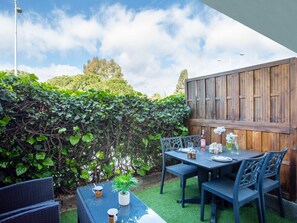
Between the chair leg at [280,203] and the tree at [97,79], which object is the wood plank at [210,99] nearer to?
the chair leg at [280,203]

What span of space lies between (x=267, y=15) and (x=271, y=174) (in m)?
2.31

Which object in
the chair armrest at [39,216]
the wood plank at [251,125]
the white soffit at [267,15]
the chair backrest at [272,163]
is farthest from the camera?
the wood plank at [251,125]

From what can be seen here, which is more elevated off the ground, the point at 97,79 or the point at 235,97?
the point at 97,79

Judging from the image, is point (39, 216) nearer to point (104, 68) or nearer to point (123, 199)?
point (123, 199)

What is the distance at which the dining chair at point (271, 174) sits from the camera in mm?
2180

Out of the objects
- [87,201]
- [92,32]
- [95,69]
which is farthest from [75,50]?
[87,201]

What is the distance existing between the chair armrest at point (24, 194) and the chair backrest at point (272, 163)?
7.98ft

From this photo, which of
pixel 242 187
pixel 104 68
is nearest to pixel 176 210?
pixel 242 187

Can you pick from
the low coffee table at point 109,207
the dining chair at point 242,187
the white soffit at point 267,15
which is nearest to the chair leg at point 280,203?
the dining chair at point 242,187

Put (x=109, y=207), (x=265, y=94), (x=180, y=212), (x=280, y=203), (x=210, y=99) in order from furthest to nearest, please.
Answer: (x=210, y=99) → (x=265, y=94) → (x=180, y=212) → (x=280, y=203) → (x=109, y=207)

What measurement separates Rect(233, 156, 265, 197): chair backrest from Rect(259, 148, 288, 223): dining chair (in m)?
0.09

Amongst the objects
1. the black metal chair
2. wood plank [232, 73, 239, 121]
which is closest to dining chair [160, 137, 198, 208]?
wood plank [232, 73, 239, 121]

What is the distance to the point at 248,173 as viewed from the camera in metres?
2.08

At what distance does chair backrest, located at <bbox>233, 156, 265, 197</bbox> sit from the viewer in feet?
6.44
